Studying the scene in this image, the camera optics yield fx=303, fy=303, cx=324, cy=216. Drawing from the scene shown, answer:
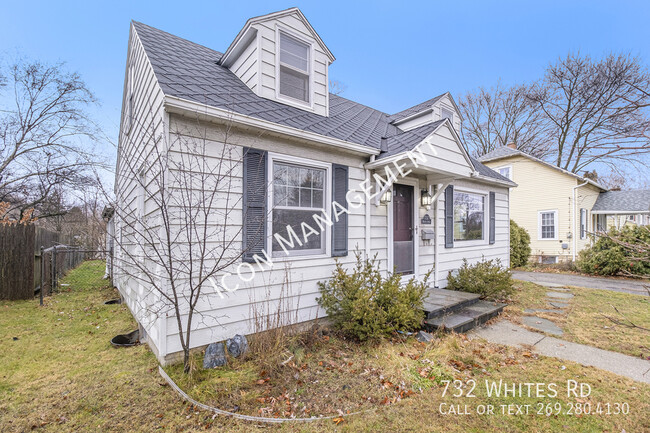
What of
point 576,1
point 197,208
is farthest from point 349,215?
point 576,1

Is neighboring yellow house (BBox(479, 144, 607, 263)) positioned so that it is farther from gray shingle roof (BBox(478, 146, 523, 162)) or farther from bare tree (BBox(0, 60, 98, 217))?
bare tree (BBox(0, 60, 98, 217))

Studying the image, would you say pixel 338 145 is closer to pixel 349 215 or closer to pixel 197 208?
pixel 349 215

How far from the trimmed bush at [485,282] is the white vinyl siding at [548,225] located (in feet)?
31.9

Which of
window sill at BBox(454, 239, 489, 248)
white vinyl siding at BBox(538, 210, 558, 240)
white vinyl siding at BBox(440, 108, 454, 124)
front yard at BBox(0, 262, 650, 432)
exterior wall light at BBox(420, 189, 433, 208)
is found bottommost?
front yard at BBox(0, 262, 650, 432)

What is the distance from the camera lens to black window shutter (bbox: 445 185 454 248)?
682cm

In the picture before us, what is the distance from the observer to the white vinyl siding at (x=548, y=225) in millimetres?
13742

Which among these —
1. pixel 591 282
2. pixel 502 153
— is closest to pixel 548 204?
pixel 502 153

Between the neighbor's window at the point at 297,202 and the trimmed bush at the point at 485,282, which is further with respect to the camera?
the trimmed bush at the point at 485,282

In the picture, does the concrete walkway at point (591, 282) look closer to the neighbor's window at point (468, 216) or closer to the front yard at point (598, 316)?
the front yard at point (598, 316)

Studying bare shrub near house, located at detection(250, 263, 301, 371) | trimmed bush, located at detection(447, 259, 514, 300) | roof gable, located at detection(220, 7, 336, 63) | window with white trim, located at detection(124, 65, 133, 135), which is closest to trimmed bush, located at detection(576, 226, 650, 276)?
trimmed bush, located at detection(447, 259, 514, 300)

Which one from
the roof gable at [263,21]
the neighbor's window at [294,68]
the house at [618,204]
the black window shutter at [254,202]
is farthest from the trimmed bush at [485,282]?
the house at [618,204]

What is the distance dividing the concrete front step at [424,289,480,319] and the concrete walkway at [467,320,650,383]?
0.50 metres

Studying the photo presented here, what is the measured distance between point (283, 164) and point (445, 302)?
3.55 meters

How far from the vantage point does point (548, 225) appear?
45.9ft
